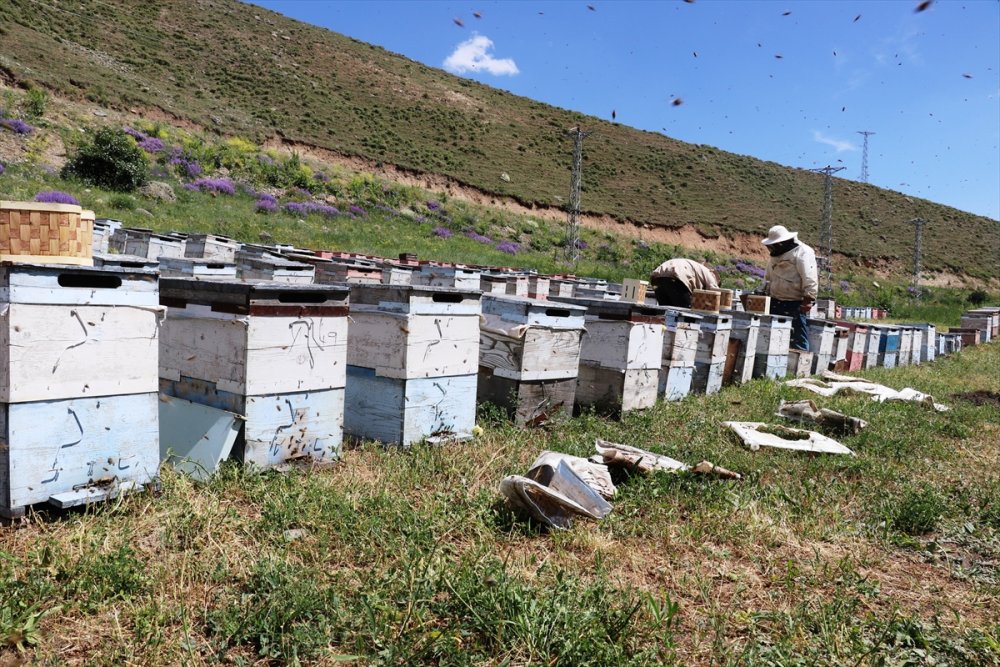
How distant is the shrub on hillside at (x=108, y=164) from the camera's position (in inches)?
964

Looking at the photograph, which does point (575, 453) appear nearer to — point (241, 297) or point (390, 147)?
point (241, 297)

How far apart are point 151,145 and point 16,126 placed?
17.2 feet

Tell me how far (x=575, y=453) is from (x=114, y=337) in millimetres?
3155

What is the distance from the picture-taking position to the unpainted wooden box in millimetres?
3137

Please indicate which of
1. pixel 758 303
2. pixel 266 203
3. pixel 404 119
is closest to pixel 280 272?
pixel 758 303

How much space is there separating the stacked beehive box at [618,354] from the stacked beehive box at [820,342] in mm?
5774

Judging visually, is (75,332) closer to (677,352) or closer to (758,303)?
(677,352)

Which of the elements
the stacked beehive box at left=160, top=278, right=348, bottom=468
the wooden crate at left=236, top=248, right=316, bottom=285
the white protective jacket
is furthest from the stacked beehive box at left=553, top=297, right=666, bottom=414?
the white protective jacket

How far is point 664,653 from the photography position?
107 inches

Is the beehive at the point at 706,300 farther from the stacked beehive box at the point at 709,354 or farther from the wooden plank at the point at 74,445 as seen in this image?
the wooden plank at the point at 74,445

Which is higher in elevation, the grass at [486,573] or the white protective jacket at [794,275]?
the white protective jacket at [794,275]

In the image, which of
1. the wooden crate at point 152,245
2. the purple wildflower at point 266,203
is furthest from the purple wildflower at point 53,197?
the wooden crate at point 152,245

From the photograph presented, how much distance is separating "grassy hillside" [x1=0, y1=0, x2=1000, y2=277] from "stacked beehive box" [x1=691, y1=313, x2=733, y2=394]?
1374 inches

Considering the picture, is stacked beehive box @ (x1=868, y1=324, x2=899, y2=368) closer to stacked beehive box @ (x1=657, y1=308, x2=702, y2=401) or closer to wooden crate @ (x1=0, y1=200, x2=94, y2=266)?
stacked beehive box @ (x1=657, y1=308, x2=702, y2=401)
